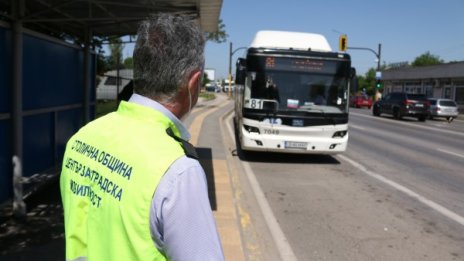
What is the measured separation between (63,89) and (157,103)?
6.99 meters

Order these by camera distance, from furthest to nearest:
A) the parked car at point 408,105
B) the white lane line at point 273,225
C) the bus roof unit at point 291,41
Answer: the parked car at point 408,105 < the bus roof unit at point 291,41 < the white lane line at point 273,225

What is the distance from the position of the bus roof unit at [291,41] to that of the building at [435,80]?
38474 millimetres

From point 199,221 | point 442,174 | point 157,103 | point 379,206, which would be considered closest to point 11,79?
point 157,103

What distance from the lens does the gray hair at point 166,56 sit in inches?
61.0

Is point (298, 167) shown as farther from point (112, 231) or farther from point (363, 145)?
point (112, 231)

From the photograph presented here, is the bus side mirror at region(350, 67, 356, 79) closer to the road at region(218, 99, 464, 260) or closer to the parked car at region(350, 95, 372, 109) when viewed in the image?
the road at region(218, 99, 464, 260)

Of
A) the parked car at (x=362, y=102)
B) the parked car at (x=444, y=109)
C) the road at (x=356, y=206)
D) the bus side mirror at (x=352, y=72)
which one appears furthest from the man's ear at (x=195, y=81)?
the parked car at (x=362, y=102)

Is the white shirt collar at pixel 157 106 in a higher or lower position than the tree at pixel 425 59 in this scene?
lower

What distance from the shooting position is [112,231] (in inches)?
55.2

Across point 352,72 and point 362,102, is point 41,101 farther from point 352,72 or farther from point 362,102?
point 362,102

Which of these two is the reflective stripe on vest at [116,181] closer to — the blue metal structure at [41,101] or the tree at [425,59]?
the blue metal structure at [41,101]

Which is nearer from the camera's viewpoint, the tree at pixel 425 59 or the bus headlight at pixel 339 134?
the bus headlight at pixel 339 134

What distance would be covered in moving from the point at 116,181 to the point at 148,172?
0.14m

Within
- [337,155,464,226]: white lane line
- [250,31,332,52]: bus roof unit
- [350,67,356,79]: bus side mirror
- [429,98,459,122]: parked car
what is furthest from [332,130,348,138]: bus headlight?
[429,98,459,122]: parked car
